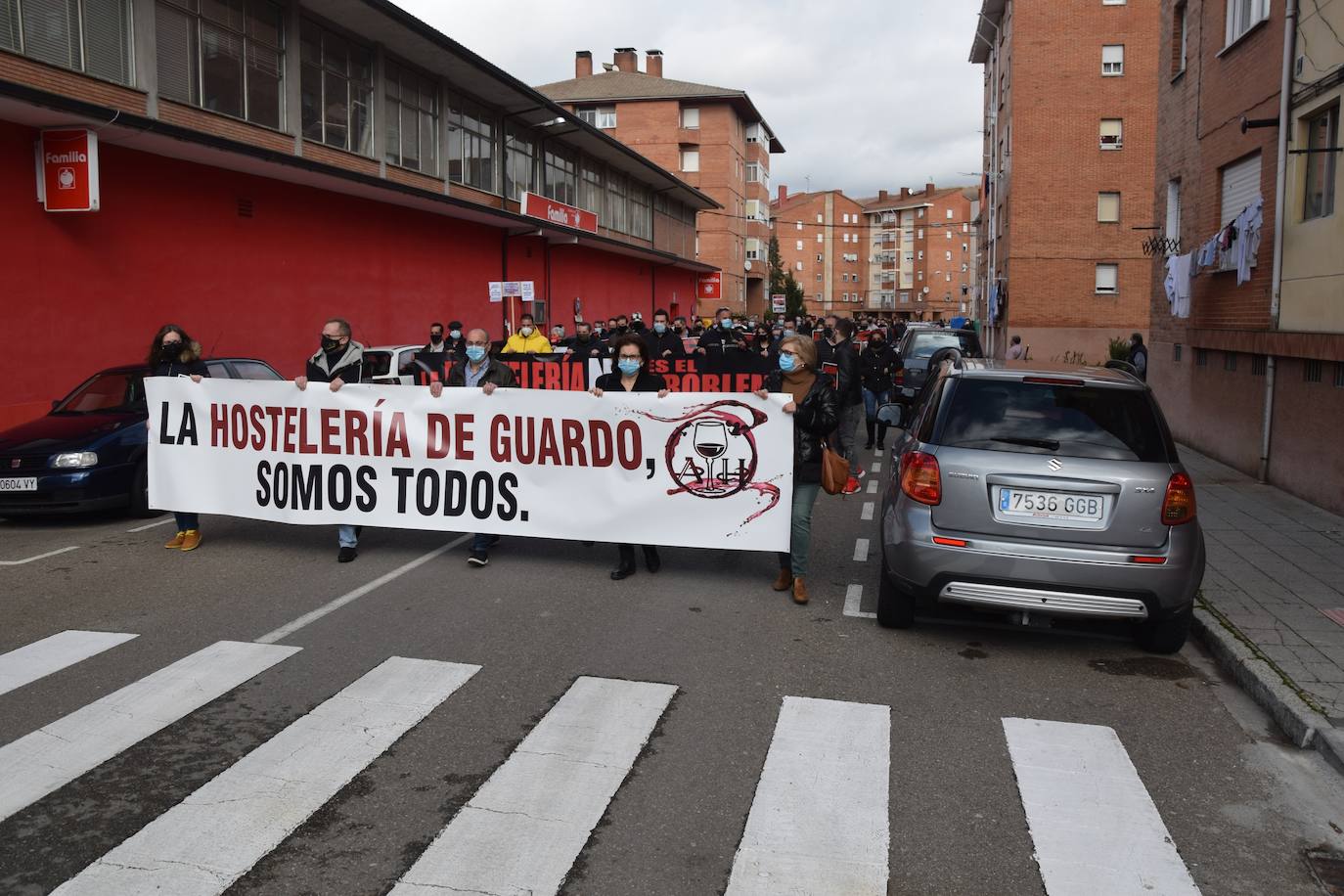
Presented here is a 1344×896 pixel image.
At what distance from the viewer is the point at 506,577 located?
8250 mm

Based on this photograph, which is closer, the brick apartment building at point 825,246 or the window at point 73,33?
the window at point 73,33

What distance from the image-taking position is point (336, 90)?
76.5 ft

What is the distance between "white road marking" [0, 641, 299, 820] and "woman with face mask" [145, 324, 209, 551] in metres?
3.26

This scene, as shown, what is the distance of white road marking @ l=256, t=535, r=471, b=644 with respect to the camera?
6.64m

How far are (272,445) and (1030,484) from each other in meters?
6.05

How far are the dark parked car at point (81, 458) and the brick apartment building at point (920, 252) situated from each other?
125794 mm

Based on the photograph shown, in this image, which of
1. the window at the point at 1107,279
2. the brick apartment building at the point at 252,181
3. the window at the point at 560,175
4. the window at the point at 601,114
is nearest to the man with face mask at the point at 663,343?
the brick apartment building at the point at 252,181

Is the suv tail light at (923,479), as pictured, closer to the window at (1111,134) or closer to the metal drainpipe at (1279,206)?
the metal drainpipe at (1279,206)

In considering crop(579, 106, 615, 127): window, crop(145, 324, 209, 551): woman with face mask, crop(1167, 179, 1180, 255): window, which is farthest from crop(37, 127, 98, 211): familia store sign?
crop(579, 106, 615, 127): window

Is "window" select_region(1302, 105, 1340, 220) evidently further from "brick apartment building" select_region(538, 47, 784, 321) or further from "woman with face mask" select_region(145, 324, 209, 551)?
"brick apartment building" select_region(538, 47, 784, 321)

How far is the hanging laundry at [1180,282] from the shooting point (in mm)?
16688

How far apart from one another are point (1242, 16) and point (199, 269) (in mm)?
16113

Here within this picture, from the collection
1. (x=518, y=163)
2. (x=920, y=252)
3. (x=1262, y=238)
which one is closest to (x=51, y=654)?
(x=1262, y=238)

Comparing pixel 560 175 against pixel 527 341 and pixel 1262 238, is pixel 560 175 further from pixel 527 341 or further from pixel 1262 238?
pixel 1262 238
